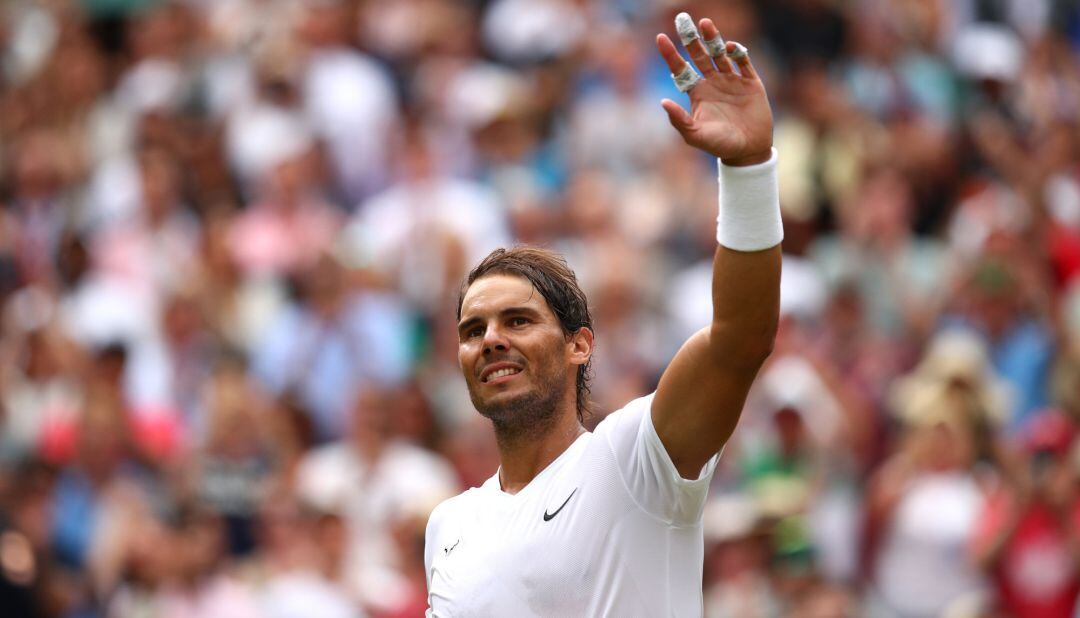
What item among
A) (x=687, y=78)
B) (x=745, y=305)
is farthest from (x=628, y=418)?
(x=687, y=78)

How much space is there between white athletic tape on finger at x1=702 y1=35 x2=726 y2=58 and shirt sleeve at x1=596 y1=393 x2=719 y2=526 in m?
0.75

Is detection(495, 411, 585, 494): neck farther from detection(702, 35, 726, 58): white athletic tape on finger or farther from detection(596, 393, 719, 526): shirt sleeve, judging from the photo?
detection(702, 35, 726, 58): white athletic tape on finger

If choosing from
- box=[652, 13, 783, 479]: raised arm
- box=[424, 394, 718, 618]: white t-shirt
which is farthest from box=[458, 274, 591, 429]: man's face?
box=[652, 13, 783, 479]: raised arm

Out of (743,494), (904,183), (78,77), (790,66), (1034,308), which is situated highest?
(78,77)

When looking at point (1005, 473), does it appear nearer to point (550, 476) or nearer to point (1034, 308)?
point (1034, 308)

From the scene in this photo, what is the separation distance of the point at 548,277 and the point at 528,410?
34cm

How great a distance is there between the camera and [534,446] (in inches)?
166

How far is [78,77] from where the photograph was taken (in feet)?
42.0

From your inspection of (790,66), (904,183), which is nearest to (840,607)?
(904,183)

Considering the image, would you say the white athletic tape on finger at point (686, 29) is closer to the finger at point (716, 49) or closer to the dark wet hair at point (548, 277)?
the finger at point (716, 49)

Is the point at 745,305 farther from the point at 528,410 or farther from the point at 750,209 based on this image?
the point at 528,410

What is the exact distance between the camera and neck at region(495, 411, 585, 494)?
165 inches

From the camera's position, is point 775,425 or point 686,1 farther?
point 686,1

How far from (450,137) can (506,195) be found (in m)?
0.88
